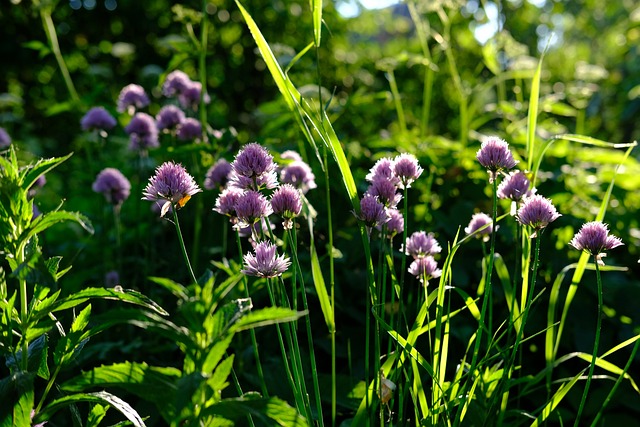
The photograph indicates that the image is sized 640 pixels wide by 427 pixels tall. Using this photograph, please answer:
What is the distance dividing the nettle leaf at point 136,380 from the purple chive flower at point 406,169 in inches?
23.8

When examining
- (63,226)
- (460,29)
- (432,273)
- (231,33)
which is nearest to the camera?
(432,273)

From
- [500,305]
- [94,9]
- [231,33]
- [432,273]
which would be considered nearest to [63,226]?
[500,305]

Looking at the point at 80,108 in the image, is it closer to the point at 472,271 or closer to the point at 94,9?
the point at 472,271

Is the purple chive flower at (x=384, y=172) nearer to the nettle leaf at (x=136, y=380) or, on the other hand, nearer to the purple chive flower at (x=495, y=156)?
the purple chive flower at (x=495, y=156)

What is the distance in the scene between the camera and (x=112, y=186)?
2279 mm

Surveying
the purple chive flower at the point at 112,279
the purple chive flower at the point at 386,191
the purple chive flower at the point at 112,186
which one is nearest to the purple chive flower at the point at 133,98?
the purple chive flower at the point at 112,186

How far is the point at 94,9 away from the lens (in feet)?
19.4

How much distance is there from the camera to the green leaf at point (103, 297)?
100 centimetres

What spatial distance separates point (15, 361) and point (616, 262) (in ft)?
7.28

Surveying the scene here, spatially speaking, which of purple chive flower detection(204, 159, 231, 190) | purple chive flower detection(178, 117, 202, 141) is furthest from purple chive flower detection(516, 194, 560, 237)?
purple chive flower detection(178, 117, 202, 141)

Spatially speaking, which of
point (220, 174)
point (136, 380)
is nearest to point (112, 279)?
point (220, 174)

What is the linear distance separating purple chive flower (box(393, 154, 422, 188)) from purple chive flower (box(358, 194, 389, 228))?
0.09 metres

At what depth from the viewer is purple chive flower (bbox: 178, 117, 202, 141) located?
232 centimetres

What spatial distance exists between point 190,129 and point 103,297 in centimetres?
132
